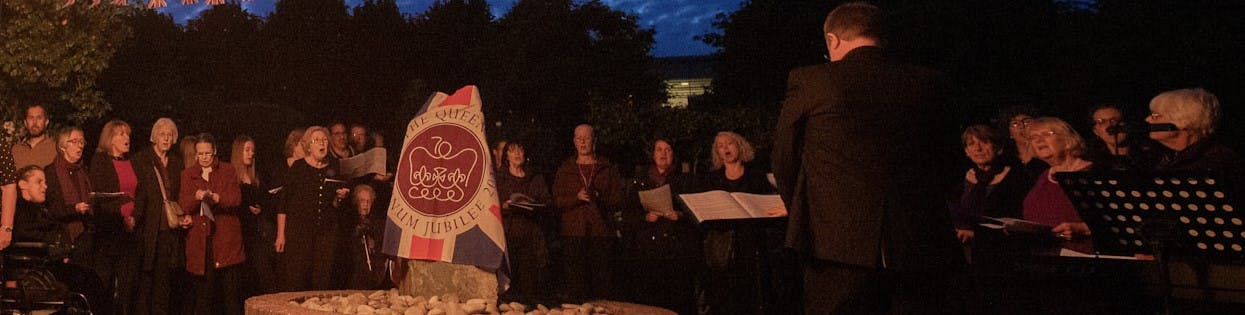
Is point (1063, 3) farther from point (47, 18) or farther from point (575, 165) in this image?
point (47, 18)

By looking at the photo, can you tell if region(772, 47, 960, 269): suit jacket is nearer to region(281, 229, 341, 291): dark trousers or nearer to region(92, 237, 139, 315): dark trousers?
region(281, 229, 341, 291): dark trousers

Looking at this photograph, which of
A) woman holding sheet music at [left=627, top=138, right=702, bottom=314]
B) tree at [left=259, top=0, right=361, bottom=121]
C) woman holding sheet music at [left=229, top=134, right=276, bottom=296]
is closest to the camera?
woman holding sheet music at [left=627, top=138, right=702, bottom=314]

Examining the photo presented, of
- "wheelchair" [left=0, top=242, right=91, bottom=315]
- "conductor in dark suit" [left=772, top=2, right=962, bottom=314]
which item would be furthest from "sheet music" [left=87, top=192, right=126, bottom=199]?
"conductor in dark suit" [left=772, top=2, right=962, bottom=314]

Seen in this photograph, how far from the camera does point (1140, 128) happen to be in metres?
4.24

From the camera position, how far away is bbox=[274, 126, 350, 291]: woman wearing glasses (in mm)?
7977

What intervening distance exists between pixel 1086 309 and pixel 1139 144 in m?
0.84

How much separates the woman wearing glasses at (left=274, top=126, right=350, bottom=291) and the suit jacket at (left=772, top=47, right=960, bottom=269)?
533cm

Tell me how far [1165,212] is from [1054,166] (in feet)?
5.10

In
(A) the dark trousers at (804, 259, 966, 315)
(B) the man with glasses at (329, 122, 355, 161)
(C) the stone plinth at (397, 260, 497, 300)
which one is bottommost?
(C) the stone plinth at (397, 260, 497, 300)

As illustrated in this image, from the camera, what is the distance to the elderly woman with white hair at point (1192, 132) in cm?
433

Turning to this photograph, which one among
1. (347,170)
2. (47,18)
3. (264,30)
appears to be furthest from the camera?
(264,30)

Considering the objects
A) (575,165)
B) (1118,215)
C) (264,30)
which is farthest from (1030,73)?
(264,30)

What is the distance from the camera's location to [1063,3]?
23.9m

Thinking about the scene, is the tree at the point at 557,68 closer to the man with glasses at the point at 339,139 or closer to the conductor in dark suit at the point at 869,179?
the man with glasses at the point at 339,139
